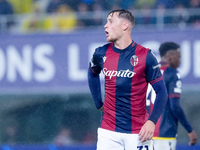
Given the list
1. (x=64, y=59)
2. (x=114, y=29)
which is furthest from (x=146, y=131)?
(x=64, y=59)

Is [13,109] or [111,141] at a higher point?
[111,141]

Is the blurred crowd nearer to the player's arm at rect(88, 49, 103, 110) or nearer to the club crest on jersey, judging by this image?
A: the player's arm at rect(88, 49, 103, 110)

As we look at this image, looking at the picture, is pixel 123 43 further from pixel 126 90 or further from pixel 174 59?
pixel 174 59

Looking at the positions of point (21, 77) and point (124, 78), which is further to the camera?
point (21, 77)

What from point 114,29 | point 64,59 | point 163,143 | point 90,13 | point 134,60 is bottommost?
point 163,143

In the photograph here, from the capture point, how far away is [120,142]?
4.32 meters

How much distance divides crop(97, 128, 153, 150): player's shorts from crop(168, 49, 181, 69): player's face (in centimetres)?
137

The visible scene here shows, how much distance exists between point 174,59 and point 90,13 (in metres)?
3.81

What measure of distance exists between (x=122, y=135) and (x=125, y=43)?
74cm

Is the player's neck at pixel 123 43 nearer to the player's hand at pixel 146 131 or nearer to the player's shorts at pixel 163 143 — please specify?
the player's hand at pixel 146 131

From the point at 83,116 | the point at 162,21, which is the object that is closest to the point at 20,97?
the point at 83,116

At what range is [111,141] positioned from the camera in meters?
4.31

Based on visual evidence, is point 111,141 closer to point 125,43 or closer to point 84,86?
point 125,43

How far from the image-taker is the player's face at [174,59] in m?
5.48
